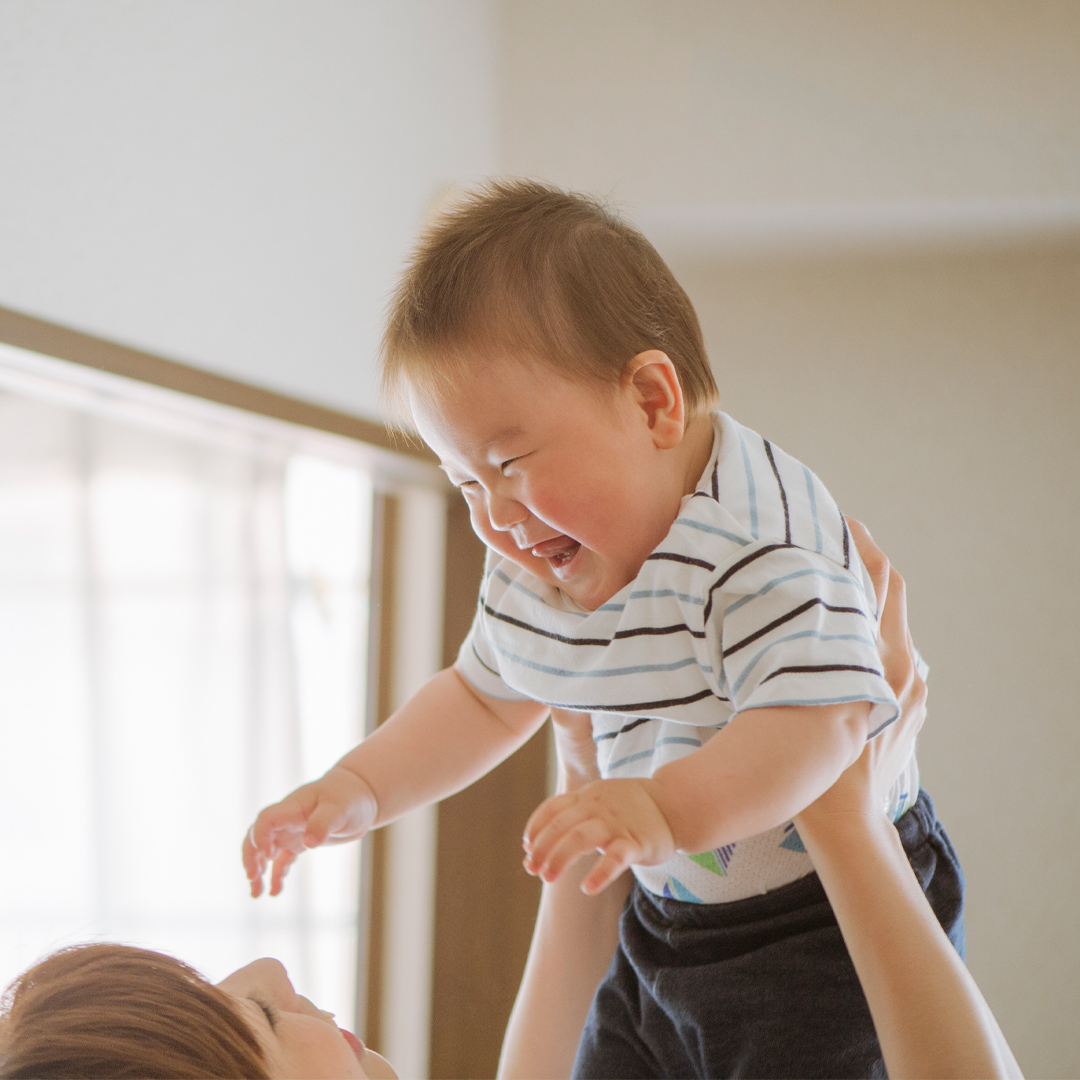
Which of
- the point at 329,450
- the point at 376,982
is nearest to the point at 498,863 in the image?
the point at 376,982

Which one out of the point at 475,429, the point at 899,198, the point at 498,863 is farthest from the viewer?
the point at 498,863

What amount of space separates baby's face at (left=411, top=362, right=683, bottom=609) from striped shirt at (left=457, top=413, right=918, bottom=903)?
0.11 ft

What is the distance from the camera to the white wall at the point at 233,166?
1238mm

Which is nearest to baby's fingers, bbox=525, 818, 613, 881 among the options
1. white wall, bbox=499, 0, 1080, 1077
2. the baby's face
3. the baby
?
the baby

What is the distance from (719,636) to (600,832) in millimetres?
182

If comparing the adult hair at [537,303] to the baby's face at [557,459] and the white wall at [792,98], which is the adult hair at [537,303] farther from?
the white wall at [792,98]

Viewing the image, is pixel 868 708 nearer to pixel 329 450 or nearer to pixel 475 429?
pixel 475 429

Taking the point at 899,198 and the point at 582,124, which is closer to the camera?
the point at 899,198

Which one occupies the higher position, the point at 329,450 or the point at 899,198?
the point at 899,198

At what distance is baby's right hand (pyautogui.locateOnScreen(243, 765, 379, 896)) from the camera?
70cm

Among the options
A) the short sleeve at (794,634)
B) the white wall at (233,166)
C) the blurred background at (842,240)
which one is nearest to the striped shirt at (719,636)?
the short sleeve at (794,634)

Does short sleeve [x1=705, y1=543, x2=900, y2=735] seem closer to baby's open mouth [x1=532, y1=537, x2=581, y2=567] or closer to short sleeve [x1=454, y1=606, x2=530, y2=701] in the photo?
baby's open mouth [x1=532, y1=537, x2=581, y2=567]

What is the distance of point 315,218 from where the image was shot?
5.82ft

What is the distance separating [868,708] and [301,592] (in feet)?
6.49
